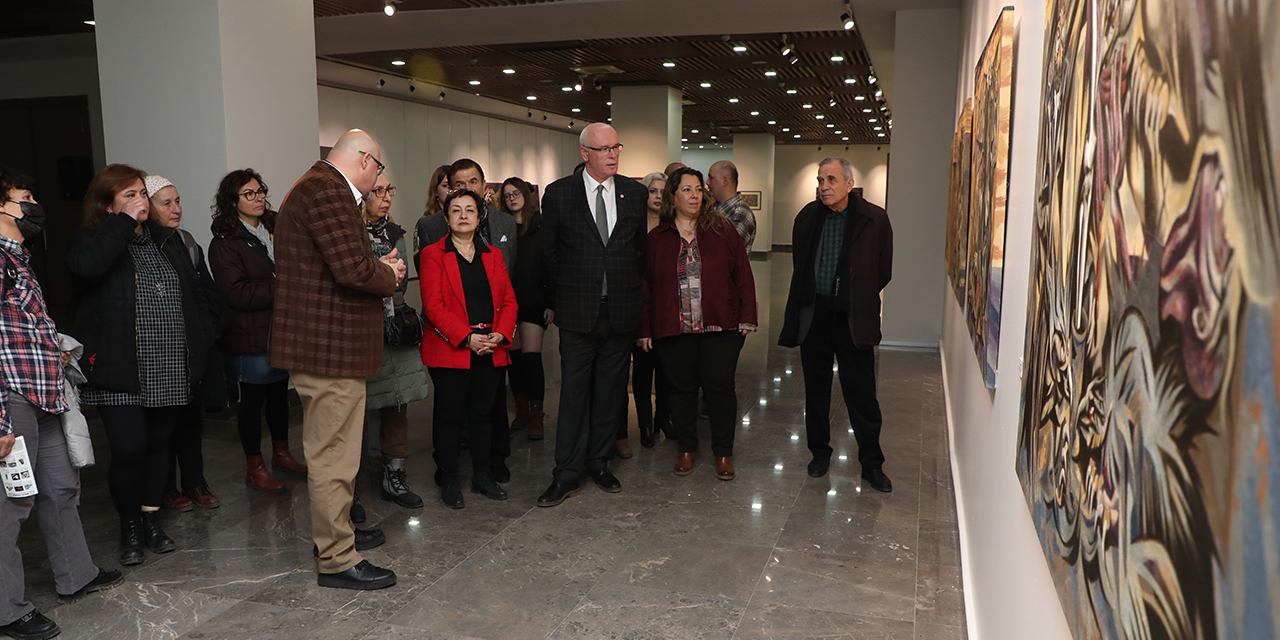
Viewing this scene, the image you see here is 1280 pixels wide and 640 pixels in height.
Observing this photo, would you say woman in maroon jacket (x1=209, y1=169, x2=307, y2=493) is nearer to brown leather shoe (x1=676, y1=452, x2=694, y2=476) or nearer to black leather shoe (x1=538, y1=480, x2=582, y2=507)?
black leather shoe (x1=538, y1=480, x2=582, y2=507)

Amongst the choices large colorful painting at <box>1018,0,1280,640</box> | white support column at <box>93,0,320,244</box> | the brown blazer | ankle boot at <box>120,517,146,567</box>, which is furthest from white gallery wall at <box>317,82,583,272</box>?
large colorful painting at <box>1018,0,1280,640</box>

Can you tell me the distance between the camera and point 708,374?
4.75 meters

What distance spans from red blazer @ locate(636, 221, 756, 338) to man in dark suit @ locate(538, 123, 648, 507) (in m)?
0.15

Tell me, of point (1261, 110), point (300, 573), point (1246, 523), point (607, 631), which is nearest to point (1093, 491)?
point (1246, 523)

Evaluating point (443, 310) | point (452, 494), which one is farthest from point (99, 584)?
point (443, 310)

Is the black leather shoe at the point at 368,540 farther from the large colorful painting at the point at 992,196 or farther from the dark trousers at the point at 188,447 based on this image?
the large colorful painting at the point at 992,196

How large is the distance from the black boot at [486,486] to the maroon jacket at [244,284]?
1277 mm

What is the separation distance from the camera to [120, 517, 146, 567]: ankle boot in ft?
12.0

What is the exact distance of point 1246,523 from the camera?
0.60 metres

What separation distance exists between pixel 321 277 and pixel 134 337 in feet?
3.53

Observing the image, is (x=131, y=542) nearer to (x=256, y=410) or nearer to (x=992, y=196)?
(x=256, y=410)

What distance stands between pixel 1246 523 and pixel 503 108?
1894 cm

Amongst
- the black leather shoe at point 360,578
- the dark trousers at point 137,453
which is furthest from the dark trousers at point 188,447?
the black leather shoe at point 360,578

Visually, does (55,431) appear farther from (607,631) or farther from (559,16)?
(559,16)
